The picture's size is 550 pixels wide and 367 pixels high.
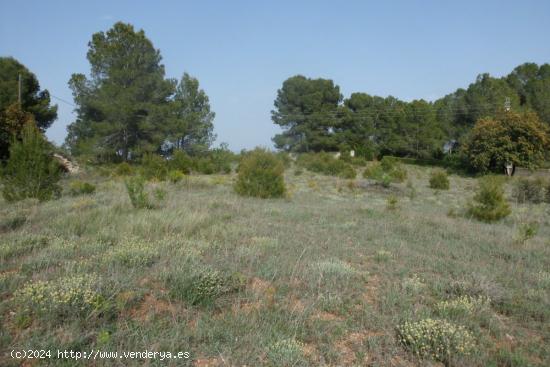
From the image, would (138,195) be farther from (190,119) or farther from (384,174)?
(190,119)

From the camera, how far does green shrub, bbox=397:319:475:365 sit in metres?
2.87

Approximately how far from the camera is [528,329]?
3.48m

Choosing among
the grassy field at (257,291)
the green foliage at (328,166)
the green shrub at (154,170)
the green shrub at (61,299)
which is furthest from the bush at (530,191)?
the green shrub at (61,299)

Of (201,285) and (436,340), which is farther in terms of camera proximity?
(201,285)

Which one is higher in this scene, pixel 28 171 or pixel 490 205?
pixel 28 171

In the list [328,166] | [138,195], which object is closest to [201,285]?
[138,195]

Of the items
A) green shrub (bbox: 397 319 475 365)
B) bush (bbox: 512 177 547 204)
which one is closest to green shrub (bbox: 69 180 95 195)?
green shrub (bbox: 397 319 475 365)

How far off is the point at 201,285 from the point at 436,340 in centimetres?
225

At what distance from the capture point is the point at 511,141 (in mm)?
29391

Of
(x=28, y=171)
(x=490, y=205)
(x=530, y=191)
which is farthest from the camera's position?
(x=530, y=191)

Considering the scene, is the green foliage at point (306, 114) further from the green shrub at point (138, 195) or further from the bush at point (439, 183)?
the green shrub at point (138, 195)

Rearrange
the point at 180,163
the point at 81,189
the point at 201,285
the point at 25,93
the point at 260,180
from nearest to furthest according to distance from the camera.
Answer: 1. the point at 201,285
2. the point at 81,189
3. the point at 260,180
4. the point at 180,163
5. the point at 25,93

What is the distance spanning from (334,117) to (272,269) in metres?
42.7

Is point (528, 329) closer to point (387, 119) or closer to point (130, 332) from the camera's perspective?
point (130, 332)
